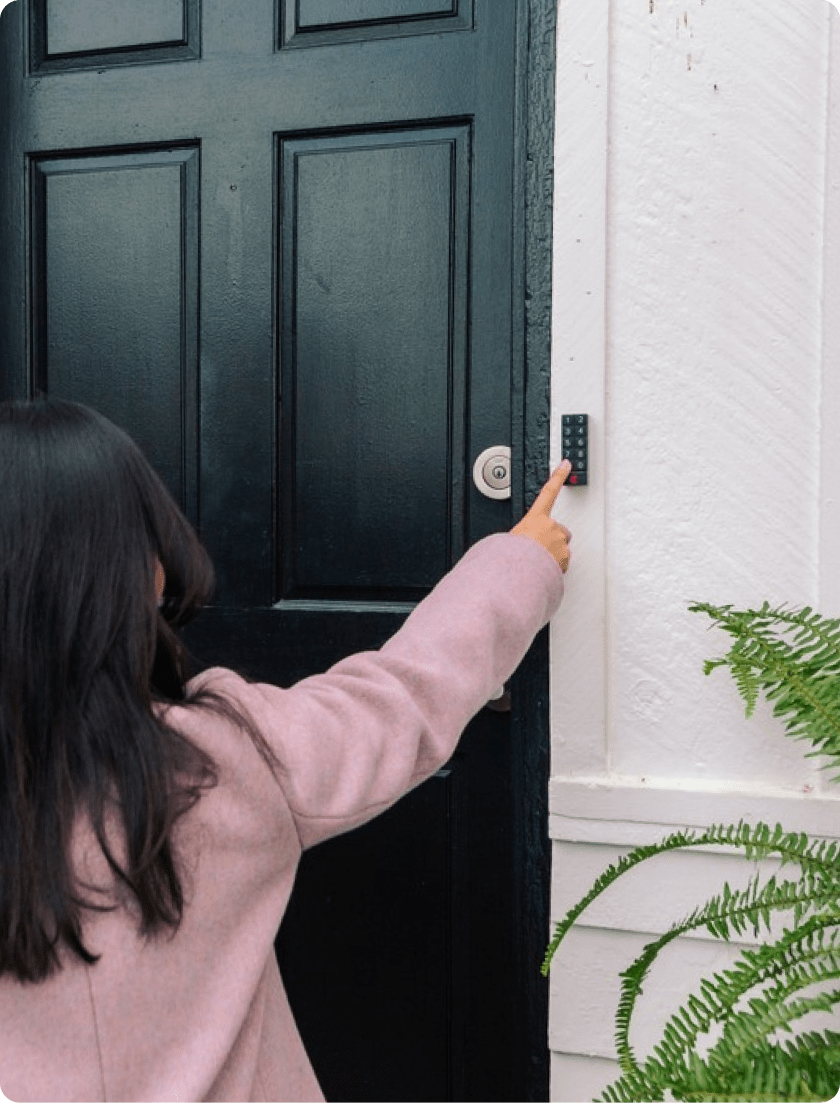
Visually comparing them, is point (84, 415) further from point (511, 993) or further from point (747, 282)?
point (511, 993)

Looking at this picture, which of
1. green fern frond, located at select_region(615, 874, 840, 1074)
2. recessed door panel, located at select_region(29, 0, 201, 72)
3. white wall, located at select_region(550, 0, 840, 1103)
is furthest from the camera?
recessed door panel, located at select_region(29, 0, 201, 72)

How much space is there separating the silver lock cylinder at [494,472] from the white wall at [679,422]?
151 millimetres

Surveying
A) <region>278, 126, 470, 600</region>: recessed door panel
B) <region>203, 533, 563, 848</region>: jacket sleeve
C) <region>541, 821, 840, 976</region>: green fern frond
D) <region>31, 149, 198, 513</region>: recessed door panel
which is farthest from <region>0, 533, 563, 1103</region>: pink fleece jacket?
<region>31, 149, 198, 513</region>: recessed door panel

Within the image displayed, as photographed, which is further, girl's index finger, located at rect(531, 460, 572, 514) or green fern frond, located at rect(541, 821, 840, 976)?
girl's index finger, located at rect(531, 460, 572, 514)

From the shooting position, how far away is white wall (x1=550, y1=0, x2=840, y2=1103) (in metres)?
1.75

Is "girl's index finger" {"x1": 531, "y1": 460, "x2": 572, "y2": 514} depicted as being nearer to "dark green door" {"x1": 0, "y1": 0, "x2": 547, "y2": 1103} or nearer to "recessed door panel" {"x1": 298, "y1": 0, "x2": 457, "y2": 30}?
"dark green door" {"x1": 0, "y1": 0, "x2": 547, "y2": 1103}

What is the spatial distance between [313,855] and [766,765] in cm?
83

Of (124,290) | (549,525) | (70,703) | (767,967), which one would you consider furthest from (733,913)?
(124,290)

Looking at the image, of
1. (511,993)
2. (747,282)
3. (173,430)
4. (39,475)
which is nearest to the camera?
(39,475)

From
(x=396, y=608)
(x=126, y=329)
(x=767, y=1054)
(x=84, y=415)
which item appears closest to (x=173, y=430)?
(x=126, y=329)

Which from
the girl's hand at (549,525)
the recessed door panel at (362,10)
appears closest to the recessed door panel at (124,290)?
the recessed door panel at (362,10)

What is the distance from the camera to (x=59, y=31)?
2.21 metres

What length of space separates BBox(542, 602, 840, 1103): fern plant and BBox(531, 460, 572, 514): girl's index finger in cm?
30

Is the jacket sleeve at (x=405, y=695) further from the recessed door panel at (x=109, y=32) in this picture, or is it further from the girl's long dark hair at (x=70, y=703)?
the recessed door panel at (x=109, y=32)
